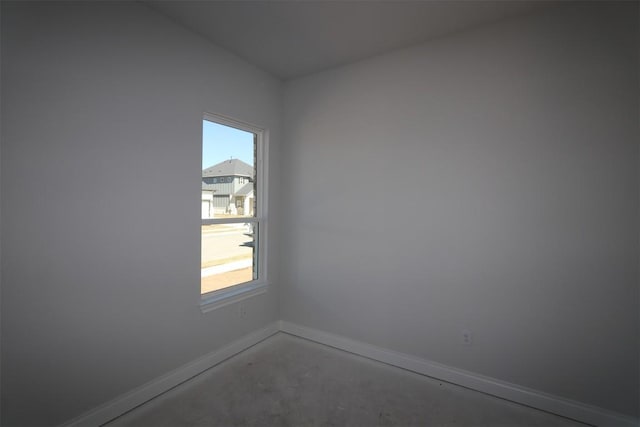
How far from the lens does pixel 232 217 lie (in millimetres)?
2941

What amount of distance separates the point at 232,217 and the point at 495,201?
7.41 feet

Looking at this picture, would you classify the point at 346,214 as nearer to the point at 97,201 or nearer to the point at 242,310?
the point at 242,310

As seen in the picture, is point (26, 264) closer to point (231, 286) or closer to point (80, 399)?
point (80, 399)

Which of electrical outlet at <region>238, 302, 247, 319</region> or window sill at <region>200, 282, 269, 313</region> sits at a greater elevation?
window sill at <region>200, 282, 269, 313</region>

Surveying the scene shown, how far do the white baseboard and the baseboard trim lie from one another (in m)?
0.75

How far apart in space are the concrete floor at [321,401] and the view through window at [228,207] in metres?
0.80

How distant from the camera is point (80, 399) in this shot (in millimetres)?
1850

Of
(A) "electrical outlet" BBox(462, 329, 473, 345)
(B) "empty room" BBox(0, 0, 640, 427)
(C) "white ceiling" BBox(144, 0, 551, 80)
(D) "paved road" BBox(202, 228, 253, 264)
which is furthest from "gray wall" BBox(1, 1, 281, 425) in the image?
(A) "electrical outlet" BBox(462, 329, 473, 345)

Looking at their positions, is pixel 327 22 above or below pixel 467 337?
above

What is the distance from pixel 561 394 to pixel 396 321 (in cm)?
119

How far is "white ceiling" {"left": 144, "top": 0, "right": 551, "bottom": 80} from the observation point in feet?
6.91

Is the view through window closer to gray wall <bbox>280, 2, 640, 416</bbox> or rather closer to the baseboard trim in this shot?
the baseboard trim

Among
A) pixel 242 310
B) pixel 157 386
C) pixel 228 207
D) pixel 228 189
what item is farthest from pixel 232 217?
pixel 157 386

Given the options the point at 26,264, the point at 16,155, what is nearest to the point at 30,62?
the point at 16,155
